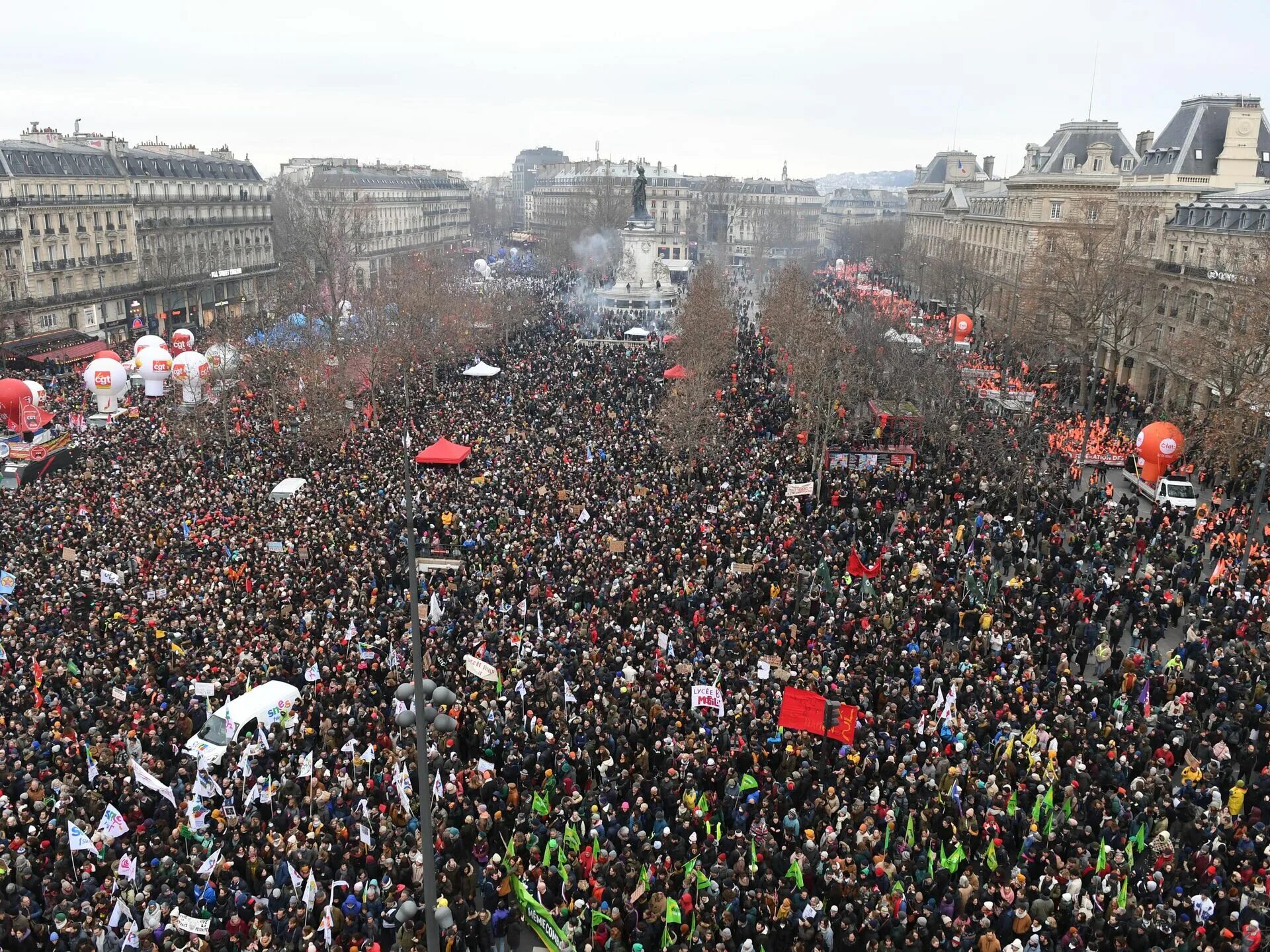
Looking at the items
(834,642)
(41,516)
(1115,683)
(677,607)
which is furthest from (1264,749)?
(41,516)

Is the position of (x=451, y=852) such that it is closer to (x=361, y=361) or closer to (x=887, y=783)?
(x=887, y=783)

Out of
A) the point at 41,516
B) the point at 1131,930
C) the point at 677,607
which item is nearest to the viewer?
the point at 1131,930

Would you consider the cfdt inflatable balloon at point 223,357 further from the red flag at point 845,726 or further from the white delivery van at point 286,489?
the red flag at point 845,726

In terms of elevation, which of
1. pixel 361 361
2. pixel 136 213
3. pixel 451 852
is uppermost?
pixel 136 213

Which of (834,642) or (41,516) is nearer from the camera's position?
(834,642)

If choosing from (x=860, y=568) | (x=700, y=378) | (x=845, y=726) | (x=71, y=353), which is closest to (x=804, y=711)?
(x=845, y=726)

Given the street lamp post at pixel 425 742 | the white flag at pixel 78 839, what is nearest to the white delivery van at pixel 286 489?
the white flag at pixel 78 839
